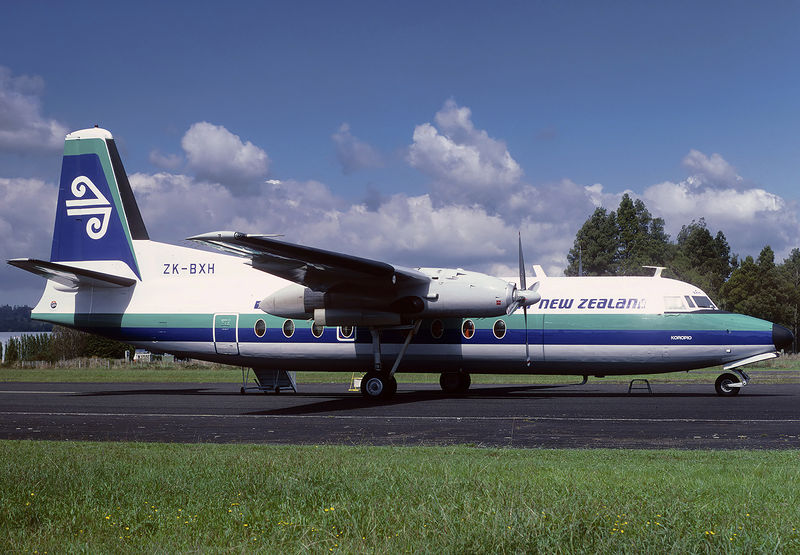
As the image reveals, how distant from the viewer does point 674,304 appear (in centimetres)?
2284

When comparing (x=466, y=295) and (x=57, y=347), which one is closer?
(x=466, y=295)

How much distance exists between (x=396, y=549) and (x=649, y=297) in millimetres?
19075

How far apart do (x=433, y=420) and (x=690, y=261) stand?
89847 millimetres

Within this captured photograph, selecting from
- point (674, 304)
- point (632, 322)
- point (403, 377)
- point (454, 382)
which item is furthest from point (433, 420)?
point (403, 377)

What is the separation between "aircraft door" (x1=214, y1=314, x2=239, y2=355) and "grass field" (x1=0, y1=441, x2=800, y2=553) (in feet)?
47.2

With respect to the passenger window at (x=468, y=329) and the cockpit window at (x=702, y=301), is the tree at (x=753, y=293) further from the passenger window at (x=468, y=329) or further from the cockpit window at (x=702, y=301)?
the passenger window at (x=468, y=329)

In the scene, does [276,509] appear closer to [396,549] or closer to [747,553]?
[396,549]

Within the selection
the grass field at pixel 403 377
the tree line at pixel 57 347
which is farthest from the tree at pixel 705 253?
the tree line at pixel 57 347

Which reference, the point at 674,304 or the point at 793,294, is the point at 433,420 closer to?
the point at 674,304

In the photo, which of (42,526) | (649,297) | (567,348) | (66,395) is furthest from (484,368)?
(42,526)

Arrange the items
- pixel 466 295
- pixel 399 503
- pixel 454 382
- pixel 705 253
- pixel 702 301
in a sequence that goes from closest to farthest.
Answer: pixel 399 503 < pixel 466 295 < pixel 702 301 < pixel 454 382 < pixel 705 253

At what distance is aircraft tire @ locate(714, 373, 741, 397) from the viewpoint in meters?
23.3

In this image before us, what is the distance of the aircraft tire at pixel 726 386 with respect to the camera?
23277mm

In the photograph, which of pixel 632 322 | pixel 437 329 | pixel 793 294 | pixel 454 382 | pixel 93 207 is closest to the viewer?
pixel 632 322
